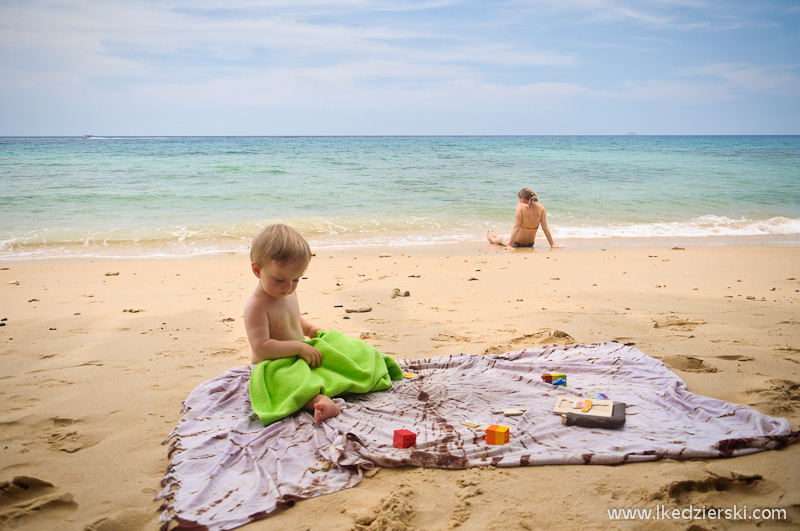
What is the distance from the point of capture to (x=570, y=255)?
346 inches

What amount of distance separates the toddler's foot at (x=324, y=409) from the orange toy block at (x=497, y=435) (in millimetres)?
892

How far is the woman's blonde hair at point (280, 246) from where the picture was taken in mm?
2994

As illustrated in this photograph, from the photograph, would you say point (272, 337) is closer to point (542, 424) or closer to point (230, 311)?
point (542, 424)

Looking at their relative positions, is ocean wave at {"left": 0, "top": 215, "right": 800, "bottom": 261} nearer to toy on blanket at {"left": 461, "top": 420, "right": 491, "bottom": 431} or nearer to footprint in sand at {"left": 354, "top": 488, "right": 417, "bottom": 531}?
toy on blanket at {"left": 461, "top": 420, "right": 491, "bottom": 431}

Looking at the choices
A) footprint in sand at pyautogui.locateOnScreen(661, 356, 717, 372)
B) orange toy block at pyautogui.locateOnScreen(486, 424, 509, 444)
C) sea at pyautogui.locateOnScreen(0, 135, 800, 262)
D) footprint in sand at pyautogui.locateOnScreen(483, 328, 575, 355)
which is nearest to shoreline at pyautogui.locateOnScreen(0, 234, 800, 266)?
sea at pyautogui.locateOnScreen(0, 135, 800, 262)

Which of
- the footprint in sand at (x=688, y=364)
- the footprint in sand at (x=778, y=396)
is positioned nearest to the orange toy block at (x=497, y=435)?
the footprint in sand at (x=778, y=396)

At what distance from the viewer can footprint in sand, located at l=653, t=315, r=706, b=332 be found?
4570 mm

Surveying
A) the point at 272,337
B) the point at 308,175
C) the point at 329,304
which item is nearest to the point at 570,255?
the point at 329,304

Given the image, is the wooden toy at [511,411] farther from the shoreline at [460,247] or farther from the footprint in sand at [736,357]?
the shoreline at [460,247]

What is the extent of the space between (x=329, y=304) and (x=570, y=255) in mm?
4771

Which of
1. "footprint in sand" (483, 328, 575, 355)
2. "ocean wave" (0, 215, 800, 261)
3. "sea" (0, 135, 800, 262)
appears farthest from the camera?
"sea" (0, 135, 800, 262)

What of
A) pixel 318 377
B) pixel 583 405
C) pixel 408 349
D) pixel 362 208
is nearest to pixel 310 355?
pixel 318 377

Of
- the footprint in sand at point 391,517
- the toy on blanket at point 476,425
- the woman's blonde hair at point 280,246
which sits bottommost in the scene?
the footprint in sand at point 391,517

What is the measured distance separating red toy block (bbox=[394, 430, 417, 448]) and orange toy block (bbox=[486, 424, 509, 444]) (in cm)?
37
